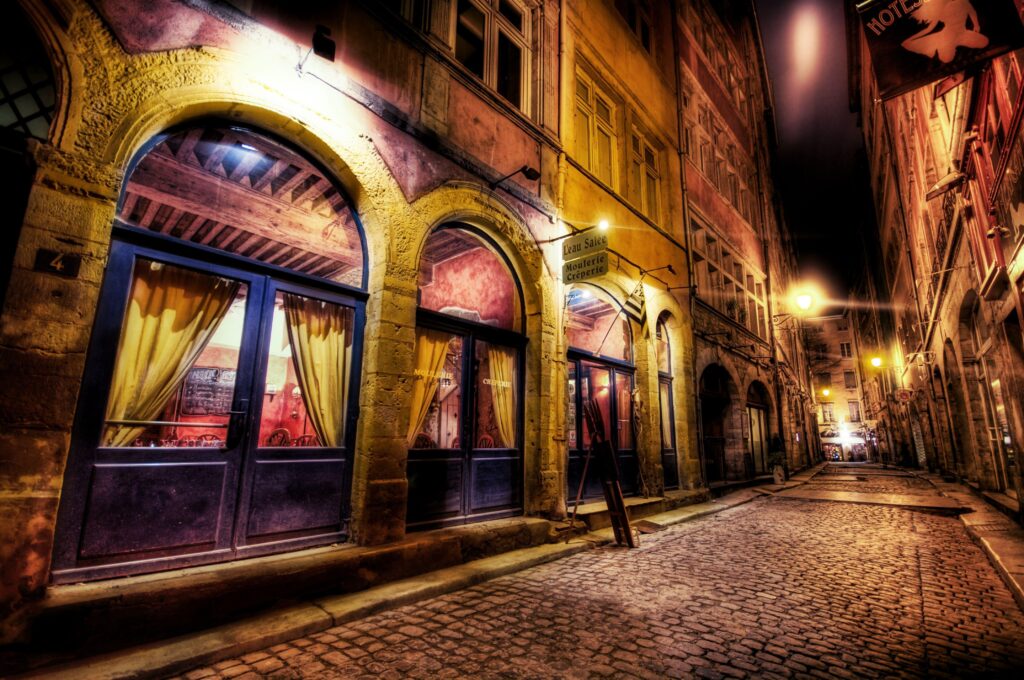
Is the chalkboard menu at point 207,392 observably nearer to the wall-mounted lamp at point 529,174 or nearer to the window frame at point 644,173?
the wall-mounted lamp at point 529,174

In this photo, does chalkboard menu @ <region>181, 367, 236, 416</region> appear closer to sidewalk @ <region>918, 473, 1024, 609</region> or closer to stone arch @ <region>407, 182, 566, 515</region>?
stone arch @ <region>407, 182, 566, 515</region>

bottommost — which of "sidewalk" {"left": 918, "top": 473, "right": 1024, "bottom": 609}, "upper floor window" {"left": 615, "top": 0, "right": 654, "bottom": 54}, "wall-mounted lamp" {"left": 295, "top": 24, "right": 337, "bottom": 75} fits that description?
"sidewalk" {"left": 918, "top": 473, "right": 1024, "bottom": 609}

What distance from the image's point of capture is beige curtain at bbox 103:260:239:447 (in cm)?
362

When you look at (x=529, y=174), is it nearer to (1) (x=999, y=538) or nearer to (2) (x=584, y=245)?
(2) (x=584, y=245)

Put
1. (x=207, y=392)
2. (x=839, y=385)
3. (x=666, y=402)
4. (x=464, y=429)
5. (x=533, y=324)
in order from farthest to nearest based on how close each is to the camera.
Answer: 1. (x=839, y=385)
2. (x=666, y=402)
3. (x=533, y=324)
4. (x=464, y=429)
5. (x=207, y=392)

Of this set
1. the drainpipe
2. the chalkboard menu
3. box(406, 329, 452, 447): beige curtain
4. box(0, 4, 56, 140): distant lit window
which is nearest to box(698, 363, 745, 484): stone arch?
the drainpipe

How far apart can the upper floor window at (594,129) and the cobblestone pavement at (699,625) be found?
23.5ft

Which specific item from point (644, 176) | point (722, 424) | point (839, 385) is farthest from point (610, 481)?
point (839, 385)

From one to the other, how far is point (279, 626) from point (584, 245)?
19.5 ft

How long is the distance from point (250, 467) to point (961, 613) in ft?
19.8

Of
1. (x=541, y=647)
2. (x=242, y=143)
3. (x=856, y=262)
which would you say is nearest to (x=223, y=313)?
(x=242, y=143)

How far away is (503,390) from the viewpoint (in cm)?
678

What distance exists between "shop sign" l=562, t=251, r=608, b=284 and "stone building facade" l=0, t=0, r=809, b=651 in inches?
12.4

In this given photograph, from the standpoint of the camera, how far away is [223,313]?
425 centimetres
